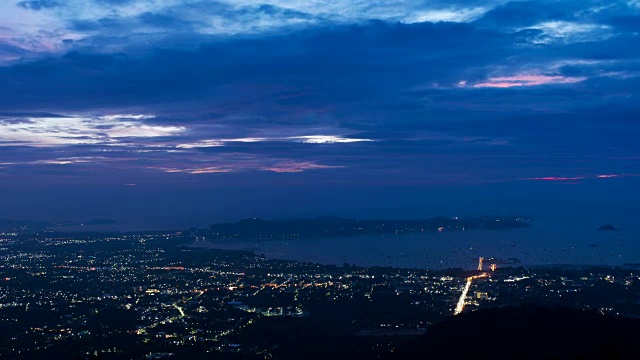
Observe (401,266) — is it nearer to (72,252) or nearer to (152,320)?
(152,320)

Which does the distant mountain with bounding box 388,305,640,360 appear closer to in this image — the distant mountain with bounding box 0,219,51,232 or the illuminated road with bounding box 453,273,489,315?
the illuminated road with bounding box 453,273,489,315

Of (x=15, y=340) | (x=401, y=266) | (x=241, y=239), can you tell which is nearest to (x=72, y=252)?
(x=241, y=239)

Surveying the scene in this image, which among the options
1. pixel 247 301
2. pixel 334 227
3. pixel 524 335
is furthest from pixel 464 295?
pixel 334 227

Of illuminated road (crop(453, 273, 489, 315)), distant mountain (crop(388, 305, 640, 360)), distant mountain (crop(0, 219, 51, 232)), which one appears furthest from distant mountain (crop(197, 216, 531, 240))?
distant mountain (crop(388, 305, 640, 360))

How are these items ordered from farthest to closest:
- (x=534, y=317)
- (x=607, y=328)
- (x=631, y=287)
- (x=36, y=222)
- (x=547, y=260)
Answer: (x=36, y=222) < (x=547, y=260) < (x=631, y=287) < (x=534, y=317) < (x=607, y=328)

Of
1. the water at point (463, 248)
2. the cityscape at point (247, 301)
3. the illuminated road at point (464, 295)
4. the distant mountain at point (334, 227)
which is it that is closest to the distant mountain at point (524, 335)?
the cityscape at point (247, 301)

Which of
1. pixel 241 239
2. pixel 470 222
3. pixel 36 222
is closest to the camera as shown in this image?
pixel 241 239

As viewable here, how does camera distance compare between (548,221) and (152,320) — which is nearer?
(152,320)

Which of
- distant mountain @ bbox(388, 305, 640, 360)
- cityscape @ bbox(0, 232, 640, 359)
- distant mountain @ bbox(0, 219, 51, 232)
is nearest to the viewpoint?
distant mountain @ bbox(388, 305, 640, 360)
